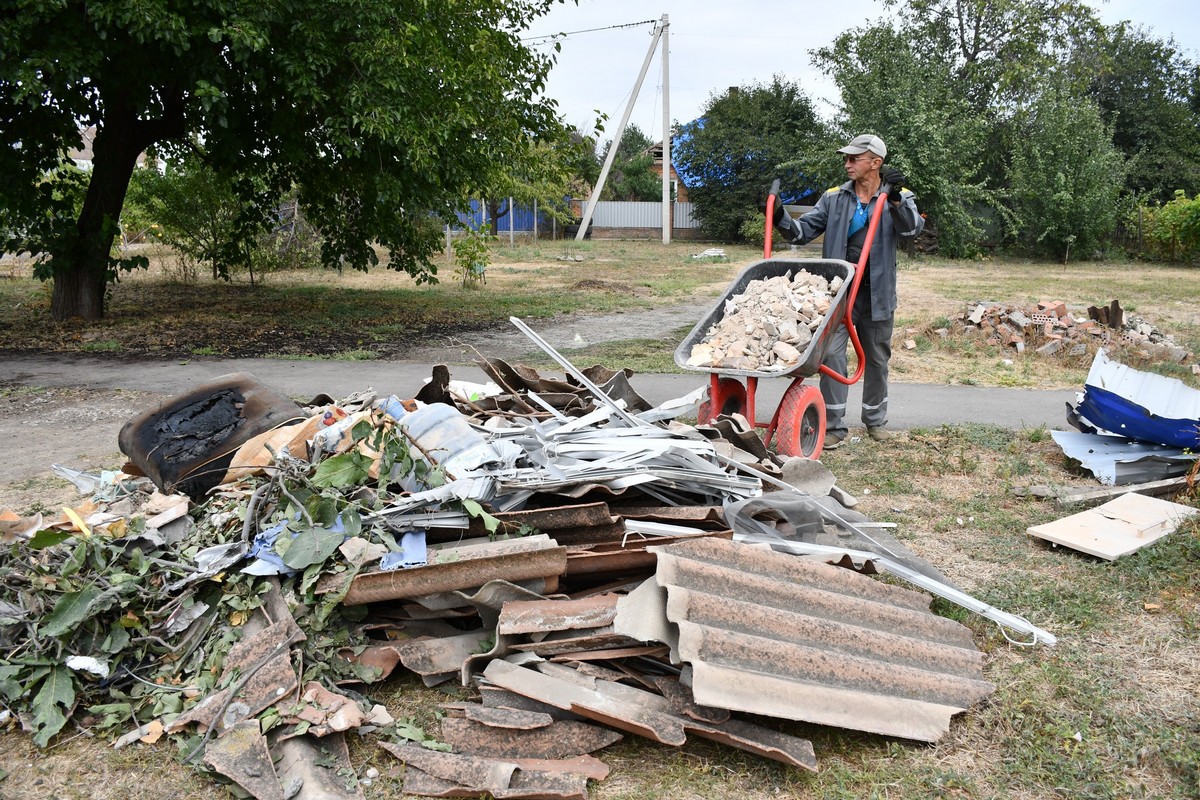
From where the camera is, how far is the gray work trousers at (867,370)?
6.48m

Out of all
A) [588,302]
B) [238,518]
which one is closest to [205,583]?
[238,518]

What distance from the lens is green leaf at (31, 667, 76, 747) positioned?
305 centimetres

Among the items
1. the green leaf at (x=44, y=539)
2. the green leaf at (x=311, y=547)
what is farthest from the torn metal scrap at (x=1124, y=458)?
the green leaf at (x=44, y=539)

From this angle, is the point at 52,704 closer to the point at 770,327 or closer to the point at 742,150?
the point at 770,327

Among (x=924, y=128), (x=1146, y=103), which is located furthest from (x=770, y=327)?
(x=1146, y=103)

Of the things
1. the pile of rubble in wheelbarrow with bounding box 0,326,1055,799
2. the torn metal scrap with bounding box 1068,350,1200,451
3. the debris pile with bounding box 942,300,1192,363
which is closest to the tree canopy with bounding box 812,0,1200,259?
the debris pile with bounding box 942,300,1192,363

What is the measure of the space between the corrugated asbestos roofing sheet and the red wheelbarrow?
6.26ft

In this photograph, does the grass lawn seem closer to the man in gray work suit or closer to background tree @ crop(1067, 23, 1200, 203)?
the man in gray work suit

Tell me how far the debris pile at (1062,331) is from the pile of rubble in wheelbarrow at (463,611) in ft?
25.0

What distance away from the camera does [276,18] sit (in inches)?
385

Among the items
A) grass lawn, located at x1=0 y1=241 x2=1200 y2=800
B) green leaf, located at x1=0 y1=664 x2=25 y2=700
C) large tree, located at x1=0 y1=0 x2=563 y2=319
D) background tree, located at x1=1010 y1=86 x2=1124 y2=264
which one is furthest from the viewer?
background tree, located at x1=1010 y1=86 x2=1124 y2=264

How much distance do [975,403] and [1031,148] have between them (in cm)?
2447

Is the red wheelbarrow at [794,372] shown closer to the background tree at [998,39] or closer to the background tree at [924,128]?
the background tree at [924,128]

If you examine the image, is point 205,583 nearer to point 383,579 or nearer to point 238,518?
point 238,518
